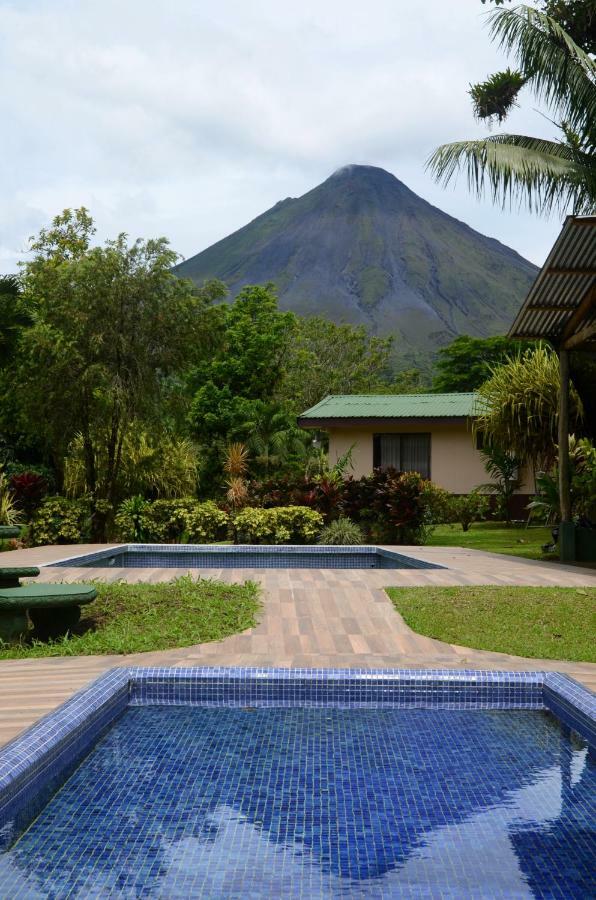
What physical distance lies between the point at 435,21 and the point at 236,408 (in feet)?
48.2

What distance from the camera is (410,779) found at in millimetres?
4320

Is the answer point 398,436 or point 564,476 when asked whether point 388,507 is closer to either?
point 564,476

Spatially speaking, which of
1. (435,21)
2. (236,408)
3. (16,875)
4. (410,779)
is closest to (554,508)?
(410,779)

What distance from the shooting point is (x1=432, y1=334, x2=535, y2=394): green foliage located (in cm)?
3834

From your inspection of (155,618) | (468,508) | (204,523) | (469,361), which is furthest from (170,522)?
(469,361)

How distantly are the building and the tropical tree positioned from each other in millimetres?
3823

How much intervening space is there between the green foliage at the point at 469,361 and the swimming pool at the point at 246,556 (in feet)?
83.0

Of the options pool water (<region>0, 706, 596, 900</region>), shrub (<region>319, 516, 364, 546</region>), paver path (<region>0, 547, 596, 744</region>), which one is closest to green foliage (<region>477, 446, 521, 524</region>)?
shrub (<region>319, 516, 364, 546</region>)

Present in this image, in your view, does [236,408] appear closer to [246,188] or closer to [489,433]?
[489,433]

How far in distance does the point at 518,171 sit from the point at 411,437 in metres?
8.21

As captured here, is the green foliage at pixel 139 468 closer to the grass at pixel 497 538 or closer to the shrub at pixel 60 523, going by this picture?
the shrub at pixel 60 523

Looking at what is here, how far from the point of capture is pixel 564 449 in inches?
504

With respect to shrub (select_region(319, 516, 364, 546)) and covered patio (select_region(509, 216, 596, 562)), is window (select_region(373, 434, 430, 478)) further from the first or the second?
covered patio (select_region(509, 216, 596, 562))

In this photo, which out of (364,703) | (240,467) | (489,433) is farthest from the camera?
(240,467)
